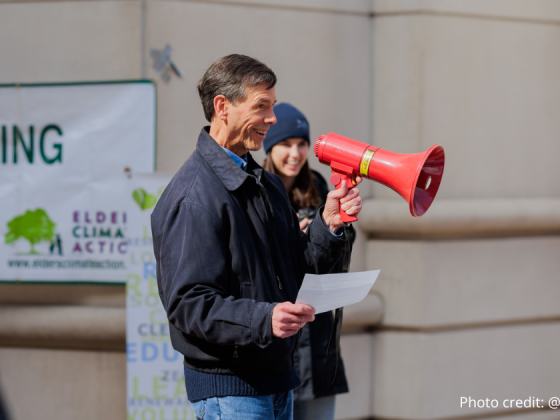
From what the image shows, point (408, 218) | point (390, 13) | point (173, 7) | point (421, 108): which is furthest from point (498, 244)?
point (173, 7)

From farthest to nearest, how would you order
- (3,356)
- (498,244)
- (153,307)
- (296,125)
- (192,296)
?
(498,244) → (3,356) → (153,307) → (296,125) → (192,296)

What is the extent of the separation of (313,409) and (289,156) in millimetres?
1186

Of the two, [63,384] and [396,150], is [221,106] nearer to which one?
[396,150]

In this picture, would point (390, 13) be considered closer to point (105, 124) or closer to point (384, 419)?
point (105, 124)

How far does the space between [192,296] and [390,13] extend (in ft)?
9.28

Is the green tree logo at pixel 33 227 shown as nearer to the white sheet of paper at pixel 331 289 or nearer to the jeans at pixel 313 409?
the jeans at pixel 313 409

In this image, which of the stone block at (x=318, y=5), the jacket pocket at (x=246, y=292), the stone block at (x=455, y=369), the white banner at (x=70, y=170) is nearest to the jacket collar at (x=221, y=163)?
the jacket pocket at (x=246, y=292)

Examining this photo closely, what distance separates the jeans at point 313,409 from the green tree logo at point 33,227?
5.72 feet

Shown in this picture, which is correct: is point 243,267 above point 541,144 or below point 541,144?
below

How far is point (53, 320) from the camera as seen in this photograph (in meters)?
3.54

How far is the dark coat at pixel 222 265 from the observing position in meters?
1.63

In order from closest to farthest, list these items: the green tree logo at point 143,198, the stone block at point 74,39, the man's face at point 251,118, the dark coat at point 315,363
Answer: the man's face at point 251,118 → the dark coat at point 315,363 → the green tree logo at point 143,198 → the stone block at point 74,39

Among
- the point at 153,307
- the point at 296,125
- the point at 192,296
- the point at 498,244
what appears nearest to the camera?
the point at 192,296

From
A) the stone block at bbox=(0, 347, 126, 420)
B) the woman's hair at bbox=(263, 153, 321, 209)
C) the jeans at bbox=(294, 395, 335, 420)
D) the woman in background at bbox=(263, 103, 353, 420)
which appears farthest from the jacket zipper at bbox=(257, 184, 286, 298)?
the stone block at bbox=(0, 347, 126, 420)
